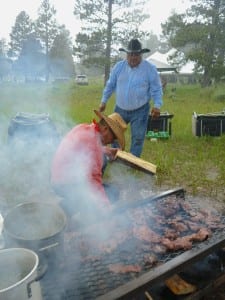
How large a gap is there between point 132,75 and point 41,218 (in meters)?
3.50

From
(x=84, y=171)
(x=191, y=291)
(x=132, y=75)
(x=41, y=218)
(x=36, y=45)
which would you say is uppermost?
(x=36, y=45)

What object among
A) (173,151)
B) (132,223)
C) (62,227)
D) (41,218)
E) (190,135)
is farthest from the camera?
(190,135)

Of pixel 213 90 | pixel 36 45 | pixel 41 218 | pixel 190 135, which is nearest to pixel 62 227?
pixel 41 218

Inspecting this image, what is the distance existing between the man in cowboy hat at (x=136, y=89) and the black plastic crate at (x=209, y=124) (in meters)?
3.34

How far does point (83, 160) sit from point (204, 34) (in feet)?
69.0

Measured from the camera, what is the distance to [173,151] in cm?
732

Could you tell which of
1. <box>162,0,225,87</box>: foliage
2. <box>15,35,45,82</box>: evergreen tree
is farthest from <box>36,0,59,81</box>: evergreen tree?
<box>15,35,45,82</box>: evergreen tree

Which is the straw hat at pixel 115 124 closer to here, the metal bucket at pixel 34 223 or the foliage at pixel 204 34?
the metal bucket at pixel 34 223

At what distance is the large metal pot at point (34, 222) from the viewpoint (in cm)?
230

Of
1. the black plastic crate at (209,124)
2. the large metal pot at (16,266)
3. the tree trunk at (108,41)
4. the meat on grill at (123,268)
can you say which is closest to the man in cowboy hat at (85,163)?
the meat on grill at (123,268)

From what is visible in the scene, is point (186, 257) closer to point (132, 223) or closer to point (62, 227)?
point (132, 223)

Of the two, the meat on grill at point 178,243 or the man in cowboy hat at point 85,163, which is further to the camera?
the man in cowboy hat at point 85,163

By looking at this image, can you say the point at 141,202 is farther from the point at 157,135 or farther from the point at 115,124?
the point at 157,135

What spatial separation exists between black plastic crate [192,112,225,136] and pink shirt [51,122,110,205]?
594cm
